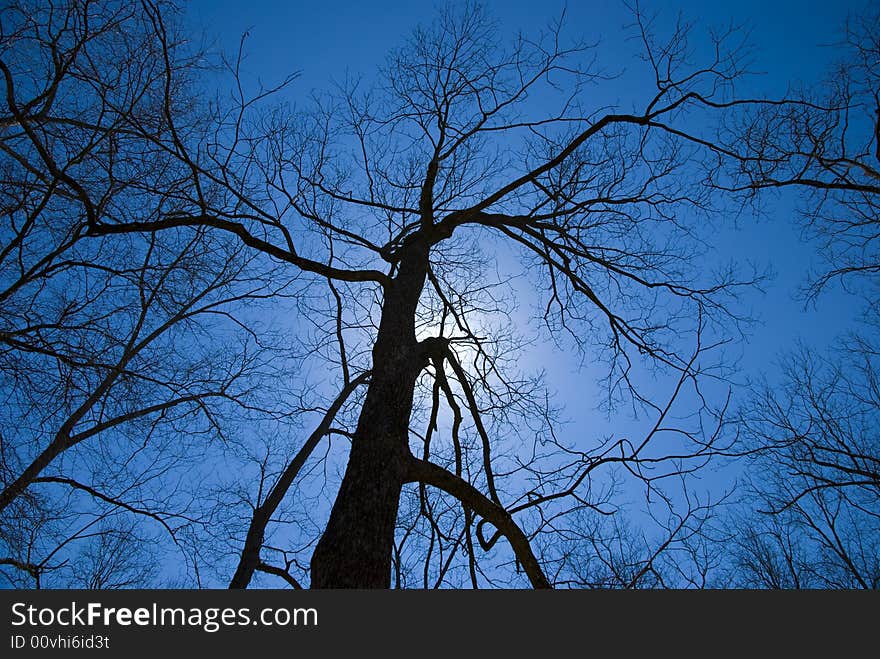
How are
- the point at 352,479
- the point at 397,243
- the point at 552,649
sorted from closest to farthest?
the point at 552,649
the point at 352,479
the point at 397,243

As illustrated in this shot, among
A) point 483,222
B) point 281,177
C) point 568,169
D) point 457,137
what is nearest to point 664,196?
point 568,169

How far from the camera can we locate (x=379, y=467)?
2887mm

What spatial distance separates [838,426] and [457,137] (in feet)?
16.0

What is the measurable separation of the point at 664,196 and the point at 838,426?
3077 millimetres

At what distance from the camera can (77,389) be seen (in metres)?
3.96

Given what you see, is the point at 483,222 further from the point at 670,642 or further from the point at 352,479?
the point at 670,642

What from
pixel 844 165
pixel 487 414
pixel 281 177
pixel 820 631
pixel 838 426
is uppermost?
pixel 281 177

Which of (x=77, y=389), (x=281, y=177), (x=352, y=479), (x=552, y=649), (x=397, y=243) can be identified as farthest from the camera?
(x=397, y=243)

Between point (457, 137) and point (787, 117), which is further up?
point (457, 137)

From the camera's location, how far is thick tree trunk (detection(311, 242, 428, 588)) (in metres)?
2.52

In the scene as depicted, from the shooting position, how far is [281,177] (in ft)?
14.7

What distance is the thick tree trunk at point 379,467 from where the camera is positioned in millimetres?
2518

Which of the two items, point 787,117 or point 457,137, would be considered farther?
point 457,137

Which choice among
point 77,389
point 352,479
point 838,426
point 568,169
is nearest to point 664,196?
point 568,169
